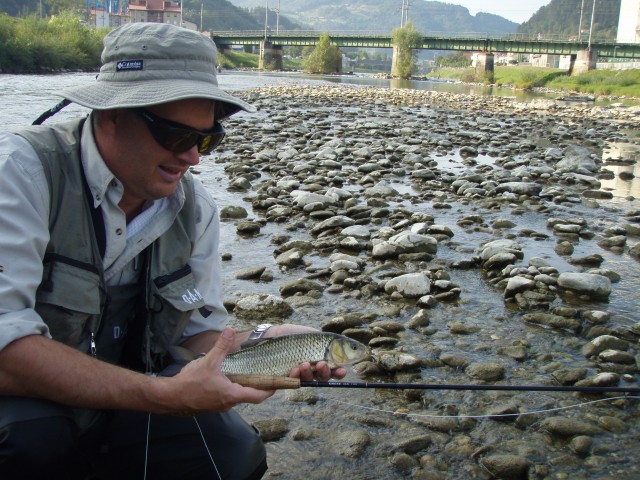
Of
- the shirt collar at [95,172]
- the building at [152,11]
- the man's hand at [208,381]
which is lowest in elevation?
the man's hand at [208,381]

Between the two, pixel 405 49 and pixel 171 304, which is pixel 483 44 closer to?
pixel 405 49

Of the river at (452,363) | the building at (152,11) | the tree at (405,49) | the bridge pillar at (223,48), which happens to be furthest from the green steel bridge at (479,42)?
the river at (452,363)

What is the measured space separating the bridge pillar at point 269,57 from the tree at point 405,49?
24473 millimetres

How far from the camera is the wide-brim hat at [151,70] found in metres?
2.48

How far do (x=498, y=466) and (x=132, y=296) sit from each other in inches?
79.5

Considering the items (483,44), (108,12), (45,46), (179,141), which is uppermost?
(108,12)

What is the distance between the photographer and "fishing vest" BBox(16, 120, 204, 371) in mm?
2467

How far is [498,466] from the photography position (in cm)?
331

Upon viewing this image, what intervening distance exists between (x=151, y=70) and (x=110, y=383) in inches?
47.9

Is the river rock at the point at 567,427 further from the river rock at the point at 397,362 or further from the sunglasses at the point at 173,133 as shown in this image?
the sunglasses at the point at 173,133

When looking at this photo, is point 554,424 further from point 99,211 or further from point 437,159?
point 437,159

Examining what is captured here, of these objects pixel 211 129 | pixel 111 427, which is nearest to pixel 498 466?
pixel 111 427

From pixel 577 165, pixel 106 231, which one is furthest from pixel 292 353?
pixel 577 165

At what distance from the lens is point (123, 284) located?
282 cm
